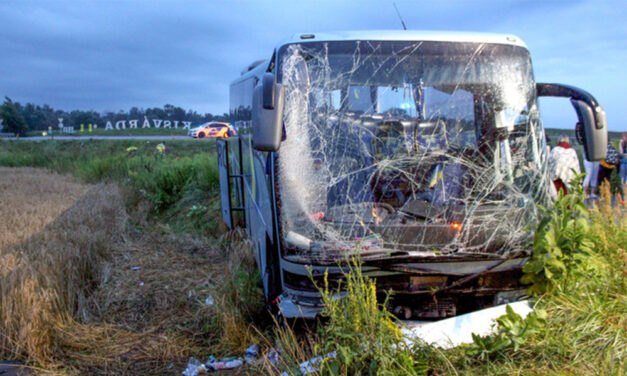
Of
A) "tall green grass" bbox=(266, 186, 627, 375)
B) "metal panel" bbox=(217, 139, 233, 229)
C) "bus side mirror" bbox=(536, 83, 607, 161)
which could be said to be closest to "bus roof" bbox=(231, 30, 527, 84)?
"bus side mirror" bbox=(536, 83, 607, 161)

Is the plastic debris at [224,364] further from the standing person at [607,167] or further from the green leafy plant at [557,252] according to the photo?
the standing person at [607,167]

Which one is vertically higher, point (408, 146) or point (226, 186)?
point (408, 146)

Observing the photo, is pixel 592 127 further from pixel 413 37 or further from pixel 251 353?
pixel 251 353

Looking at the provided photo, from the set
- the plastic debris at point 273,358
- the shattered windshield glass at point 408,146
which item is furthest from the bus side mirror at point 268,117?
the plastic debris at point 273,358

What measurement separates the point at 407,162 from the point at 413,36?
1157mm

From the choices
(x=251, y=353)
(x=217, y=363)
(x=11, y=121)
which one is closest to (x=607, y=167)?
(x=251, y=353)

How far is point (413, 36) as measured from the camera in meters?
4.20

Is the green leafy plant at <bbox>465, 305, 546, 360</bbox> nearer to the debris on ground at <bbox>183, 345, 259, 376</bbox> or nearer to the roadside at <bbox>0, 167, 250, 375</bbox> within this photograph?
the debris on ground at <bbox>183, 345, 259, 376</bbox>

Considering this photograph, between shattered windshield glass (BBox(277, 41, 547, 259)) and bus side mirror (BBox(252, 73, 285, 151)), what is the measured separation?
0.41 meters

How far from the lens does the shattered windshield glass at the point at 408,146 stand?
3.72 m

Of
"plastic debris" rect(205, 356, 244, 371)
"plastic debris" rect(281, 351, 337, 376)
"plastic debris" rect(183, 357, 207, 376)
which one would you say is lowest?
"plastic debris" rect(183, 357, 207, 376)

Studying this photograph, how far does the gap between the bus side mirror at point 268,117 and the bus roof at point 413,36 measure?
814 millimetres

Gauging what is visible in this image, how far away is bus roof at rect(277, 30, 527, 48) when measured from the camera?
4.12m

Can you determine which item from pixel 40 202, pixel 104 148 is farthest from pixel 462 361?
pixel 104 148
